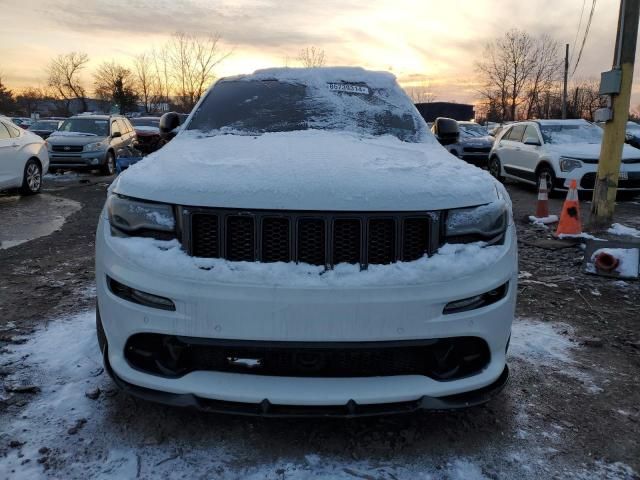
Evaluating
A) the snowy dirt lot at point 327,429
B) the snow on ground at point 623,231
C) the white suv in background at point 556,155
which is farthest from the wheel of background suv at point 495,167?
the snowy dirt lot at point 327,429

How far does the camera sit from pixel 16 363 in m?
3.11

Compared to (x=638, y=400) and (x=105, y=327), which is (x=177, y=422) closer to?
(x=105, y=327)

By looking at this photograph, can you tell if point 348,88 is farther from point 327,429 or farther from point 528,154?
point 528,154

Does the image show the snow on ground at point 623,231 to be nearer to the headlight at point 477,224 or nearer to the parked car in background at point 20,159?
the headlight at point 477,224

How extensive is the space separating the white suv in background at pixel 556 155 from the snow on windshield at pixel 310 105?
6870 millimetres

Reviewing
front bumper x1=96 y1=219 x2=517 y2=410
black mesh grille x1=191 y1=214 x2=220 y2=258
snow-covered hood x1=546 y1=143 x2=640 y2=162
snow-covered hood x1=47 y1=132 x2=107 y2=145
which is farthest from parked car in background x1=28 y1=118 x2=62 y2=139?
front bumper x1=96 y1=219 x2=517 y2=410

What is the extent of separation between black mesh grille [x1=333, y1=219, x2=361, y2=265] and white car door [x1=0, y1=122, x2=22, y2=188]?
9.50m

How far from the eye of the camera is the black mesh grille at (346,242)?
2158 millimetres

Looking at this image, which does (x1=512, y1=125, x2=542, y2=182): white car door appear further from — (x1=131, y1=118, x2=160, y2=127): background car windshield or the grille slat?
(x1=131, y1=118, x2=160, y2=127): background car windshield

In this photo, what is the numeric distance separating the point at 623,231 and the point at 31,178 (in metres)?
10.7

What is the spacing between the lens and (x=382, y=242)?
219 cm

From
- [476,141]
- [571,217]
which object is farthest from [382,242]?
[476,141]

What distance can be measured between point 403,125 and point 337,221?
1.71 m

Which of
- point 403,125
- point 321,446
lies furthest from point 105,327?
point 403,125
